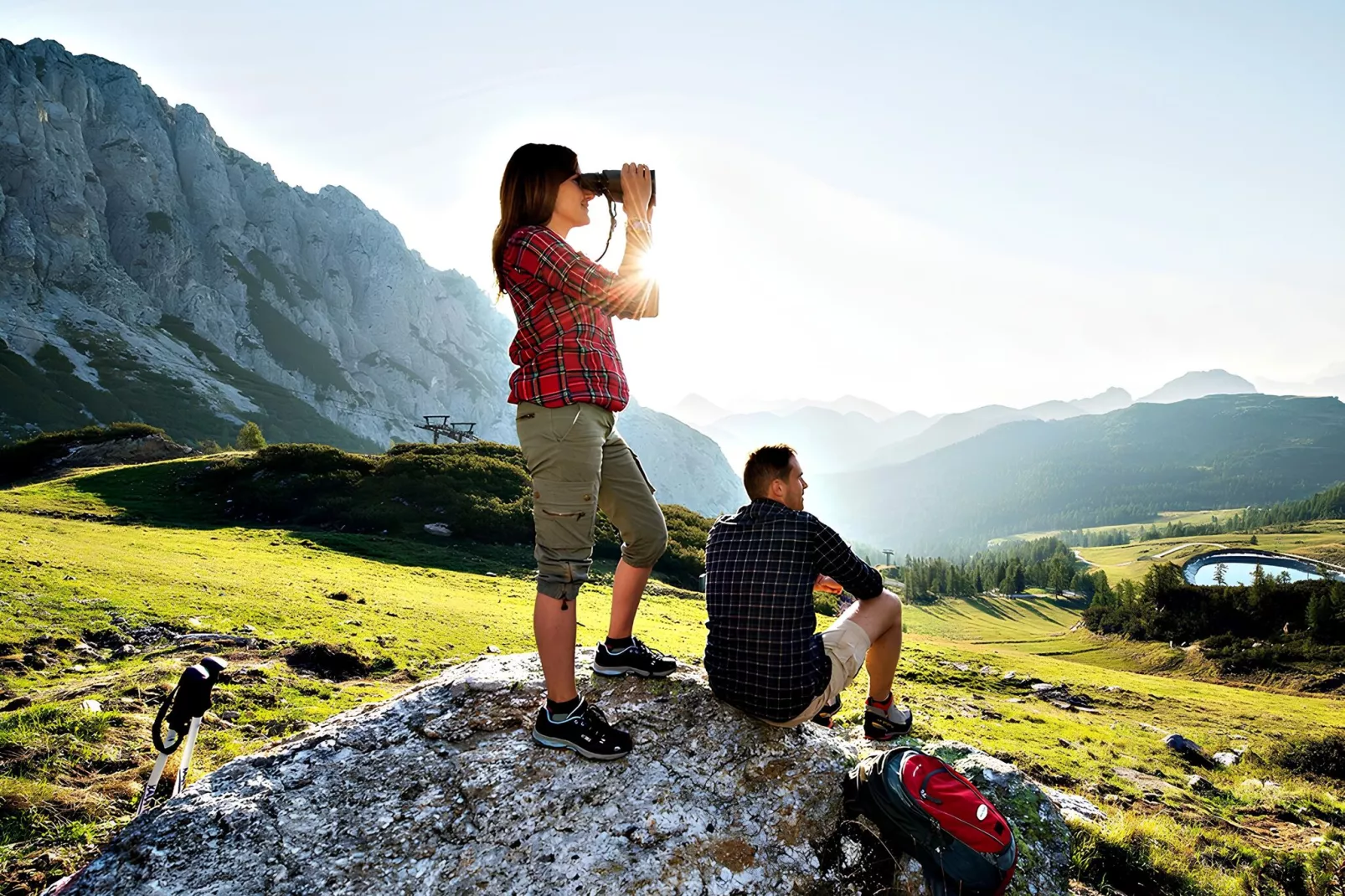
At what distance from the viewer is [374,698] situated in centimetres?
876

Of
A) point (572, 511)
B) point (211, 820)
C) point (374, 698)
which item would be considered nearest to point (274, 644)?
point (374, 698)

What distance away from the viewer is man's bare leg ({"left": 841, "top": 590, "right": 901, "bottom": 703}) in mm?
5340

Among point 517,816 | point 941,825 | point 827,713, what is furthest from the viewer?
point 827,713

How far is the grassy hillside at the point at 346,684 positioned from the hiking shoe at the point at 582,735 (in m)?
3.14

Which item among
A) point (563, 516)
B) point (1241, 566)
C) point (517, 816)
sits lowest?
point (1241, 566)

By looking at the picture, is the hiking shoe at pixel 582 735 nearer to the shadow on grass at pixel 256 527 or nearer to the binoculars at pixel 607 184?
the binoculars at pixel 607 184

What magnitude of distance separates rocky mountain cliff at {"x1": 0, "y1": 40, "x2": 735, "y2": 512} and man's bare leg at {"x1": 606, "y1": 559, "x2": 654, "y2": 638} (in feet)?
269

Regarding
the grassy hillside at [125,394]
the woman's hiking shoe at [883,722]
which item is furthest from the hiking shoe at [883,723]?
the grassy hillside at [125,394]

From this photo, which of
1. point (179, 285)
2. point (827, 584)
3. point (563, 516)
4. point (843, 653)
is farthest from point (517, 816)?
point (179, 285)

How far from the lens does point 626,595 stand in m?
5.45

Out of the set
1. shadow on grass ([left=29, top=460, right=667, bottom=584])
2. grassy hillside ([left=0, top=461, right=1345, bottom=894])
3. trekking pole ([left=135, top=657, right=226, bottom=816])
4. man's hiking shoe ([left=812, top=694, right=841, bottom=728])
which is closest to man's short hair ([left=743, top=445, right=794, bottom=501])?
man's hiking shoe ([left=812, top=694, right=841, bottom=728])

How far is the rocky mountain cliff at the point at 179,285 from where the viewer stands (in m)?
106

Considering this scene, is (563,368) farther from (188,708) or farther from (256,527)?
(256,527)

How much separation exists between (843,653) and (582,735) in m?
2.25
